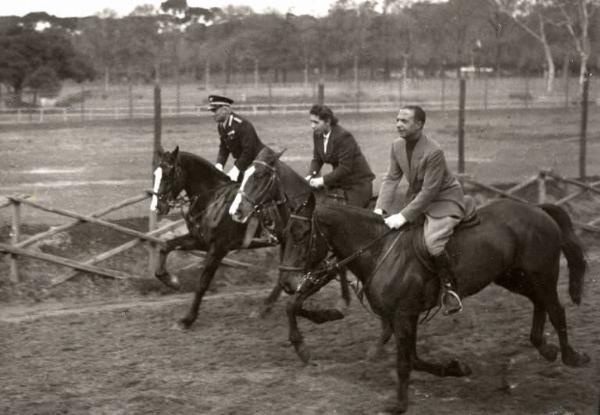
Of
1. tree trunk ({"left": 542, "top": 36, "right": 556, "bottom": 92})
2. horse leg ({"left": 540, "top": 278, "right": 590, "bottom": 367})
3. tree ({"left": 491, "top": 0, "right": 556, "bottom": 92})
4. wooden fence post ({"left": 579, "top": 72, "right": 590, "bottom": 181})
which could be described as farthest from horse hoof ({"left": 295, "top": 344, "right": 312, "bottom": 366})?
tree trunk ({"left": 542, "top": 36, "right": 556, "bottom": 92})

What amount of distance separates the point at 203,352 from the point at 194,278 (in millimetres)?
3759

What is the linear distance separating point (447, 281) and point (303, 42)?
14396 mm

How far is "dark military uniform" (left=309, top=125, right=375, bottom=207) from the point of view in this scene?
36.8ft

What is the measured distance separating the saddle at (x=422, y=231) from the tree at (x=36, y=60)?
15.4 metres

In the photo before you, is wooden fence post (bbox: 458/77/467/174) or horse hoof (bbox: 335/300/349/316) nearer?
horse hoof (bbox: 335/300/349/316)

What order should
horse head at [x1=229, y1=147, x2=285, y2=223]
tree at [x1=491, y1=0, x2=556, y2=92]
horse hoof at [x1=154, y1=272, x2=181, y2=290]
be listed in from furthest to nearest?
1. tree at [x1=491, y1=0, x2=556, y2=92]
2. horse hoof at [x1=154, y1=272, x2=181, y2=290]
3. horse head at [x1=229, y1=147, x2=285, y2=223]

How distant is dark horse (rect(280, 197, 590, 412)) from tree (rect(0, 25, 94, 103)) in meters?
15.3

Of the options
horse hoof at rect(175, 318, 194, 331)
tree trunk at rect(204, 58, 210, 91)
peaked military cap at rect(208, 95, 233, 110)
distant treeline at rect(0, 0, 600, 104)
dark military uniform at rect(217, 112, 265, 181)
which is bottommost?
horse hoof at rect(175, 318, 194, 331)

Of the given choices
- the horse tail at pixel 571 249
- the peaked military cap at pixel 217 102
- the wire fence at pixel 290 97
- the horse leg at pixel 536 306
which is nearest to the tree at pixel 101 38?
the wire fence at pixel 290 97

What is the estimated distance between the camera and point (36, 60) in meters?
24.2

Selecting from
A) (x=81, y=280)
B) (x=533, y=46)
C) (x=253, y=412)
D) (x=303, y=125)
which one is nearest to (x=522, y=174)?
(x=533, y=46)

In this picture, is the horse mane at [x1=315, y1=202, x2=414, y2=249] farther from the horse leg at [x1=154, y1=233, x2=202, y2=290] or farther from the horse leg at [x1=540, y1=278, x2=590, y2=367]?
the horse leg at [x1=154, y1=233, x2=202, y2=290]

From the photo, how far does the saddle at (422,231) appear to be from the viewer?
27.0 ft

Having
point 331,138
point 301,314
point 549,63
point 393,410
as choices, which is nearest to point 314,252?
point 393,410
